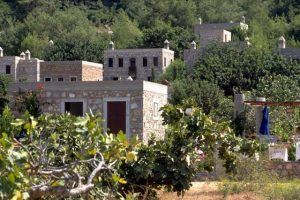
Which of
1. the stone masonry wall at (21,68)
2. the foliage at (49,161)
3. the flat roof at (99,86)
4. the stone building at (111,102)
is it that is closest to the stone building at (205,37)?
the stone masonry wall at (21,68)

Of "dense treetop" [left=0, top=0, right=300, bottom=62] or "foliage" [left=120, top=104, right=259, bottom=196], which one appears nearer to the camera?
"foliage" [left=120, top=104, right=259, bottom=196]

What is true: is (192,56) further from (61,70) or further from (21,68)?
(21,68)

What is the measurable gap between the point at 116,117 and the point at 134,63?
4456cm

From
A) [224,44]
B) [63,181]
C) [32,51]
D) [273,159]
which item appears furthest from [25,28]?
[63,181]

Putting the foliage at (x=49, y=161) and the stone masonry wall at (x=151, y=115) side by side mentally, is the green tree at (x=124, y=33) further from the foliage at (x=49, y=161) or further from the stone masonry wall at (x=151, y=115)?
the foliage at (x=49, y=161)

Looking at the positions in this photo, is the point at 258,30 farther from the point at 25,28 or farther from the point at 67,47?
the point at 25,28

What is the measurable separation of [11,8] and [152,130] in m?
105

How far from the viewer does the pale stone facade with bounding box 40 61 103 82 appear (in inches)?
2849

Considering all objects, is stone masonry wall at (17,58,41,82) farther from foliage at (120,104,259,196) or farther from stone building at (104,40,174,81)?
foliage at (120,104,259,196)

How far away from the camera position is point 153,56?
7981cm

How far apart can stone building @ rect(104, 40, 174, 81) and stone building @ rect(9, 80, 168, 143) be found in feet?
141

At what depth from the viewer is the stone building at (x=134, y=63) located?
7875cm

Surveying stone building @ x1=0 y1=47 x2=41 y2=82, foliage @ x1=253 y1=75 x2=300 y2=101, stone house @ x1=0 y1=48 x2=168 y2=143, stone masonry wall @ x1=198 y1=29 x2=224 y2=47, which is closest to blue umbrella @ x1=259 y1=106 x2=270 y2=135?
stone house @ x1=0 y1=48 x2=168 y2=143

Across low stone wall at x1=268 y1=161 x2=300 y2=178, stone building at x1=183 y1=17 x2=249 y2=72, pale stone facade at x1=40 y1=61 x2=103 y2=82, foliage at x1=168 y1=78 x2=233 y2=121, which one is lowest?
low stone wall at x1=268 y1=161 x2=300 y2=178
